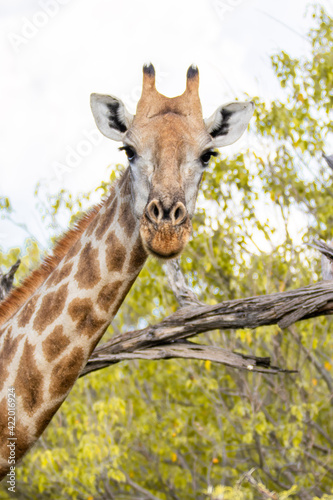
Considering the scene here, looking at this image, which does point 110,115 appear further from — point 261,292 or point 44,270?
point 261,292

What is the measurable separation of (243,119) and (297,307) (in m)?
1.37

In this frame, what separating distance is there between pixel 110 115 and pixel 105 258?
0.96 meters

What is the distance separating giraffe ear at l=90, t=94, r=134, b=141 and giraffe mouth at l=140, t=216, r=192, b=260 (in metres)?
0.96

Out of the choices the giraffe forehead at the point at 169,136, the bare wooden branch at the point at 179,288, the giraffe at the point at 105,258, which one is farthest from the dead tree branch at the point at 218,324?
the giraffe forehead at the point at 169,136

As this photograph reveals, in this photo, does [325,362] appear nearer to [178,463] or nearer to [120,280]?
[178,463]

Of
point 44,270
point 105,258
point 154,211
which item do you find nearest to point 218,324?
point 105,258

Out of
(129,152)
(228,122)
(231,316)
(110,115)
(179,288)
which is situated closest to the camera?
(129,152)

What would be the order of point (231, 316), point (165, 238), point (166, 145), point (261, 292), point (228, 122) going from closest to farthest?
point (165, 238) < point (166, 145) < point (228, 122) < point (231, 316) < point (261, 292)

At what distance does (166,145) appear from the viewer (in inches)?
153

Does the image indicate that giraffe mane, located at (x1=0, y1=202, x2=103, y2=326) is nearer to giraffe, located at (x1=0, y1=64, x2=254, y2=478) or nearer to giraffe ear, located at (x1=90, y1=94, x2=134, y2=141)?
giraffe, located at (x1=0, y1=64, x2=254, y2=478)

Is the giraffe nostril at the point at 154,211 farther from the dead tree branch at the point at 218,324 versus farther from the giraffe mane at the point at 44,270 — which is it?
the dead tree branch at the point at 218,324

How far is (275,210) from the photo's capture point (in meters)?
9.15

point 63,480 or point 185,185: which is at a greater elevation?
point 185,185

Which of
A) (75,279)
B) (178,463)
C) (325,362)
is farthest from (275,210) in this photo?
(178,463)
